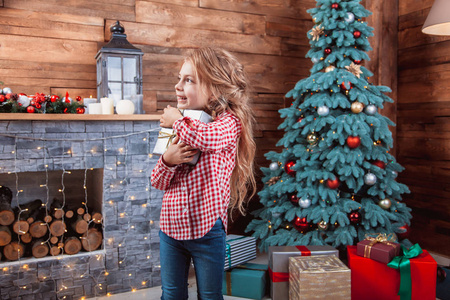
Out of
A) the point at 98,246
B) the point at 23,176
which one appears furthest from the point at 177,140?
the point at 23,176

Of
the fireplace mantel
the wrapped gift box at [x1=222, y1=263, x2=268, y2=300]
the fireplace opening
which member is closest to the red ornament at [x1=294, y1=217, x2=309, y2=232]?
the wrapped gift box at [x1=222, y1=263, x2=268, y2=300]

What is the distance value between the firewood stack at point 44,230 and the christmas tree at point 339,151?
1.15 meters

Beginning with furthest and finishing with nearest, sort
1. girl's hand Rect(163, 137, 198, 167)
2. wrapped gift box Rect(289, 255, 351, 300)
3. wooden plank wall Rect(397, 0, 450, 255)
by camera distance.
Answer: wooden plank wall Rect(397, 0, 450, 255) < wrapped gift box Rect(289, 255, 351, 300) < girl's hand Rect(163, 137, 198, 167)

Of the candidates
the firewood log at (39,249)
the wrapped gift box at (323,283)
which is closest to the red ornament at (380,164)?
the wrapped gift box at (323,283)

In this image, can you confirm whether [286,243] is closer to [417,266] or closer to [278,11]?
[417,266]

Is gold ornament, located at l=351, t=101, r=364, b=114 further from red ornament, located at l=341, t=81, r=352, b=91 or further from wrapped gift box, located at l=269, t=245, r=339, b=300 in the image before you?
wrapped gift box, located at l=269, t=245, r=339, b=300

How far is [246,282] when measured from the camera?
227 cm

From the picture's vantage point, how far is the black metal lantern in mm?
2365

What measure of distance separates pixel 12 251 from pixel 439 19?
2.85m

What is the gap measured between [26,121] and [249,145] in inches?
55.9

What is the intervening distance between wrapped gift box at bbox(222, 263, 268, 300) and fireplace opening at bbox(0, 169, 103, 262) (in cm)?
83

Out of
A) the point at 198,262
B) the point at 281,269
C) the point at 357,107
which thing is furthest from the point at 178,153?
the point at 357,107

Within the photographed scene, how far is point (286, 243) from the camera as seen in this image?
2.56 metres

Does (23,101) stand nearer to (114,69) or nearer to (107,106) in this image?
(107,106)
